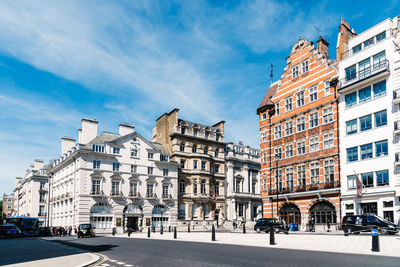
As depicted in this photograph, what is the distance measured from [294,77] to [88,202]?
32.1 meters

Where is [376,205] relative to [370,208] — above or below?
above

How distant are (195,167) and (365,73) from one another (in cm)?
3370

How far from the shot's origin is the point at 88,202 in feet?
164

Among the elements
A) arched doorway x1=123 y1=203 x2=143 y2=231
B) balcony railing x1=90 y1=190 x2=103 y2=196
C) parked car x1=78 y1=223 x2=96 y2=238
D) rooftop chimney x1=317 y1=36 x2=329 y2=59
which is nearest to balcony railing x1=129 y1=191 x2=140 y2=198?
arched doorway x1=123 y1=203 x2=143 y2=231

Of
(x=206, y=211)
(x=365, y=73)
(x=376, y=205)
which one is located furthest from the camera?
(x=206, y=211)

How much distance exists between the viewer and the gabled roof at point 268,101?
156ft

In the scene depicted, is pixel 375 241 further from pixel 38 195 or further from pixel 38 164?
pixel 38 164

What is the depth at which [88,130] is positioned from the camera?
56875 mm

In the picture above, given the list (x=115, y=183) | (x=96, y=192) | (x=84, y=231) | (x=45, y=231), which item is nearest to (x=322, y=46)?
(x=115, y=183)

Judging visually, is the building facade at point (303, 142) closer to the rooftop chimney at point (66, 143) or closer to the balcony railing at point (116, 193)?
the balcony railing at point (116, 193)

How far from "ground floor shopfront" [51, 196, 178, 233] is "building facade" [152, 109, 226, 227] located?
11.4ft

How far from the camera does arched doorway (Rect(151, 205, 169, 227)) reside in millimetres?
56556

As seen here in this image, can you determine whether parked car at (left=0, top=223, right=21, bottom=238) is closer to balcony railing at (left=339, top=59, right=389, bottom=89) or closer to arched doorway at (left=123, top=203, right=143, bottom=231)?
arched doorway at (left=123, top=203, right=143, bottom=231)

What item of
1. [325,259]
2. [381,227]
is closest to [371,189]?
[381,227]
